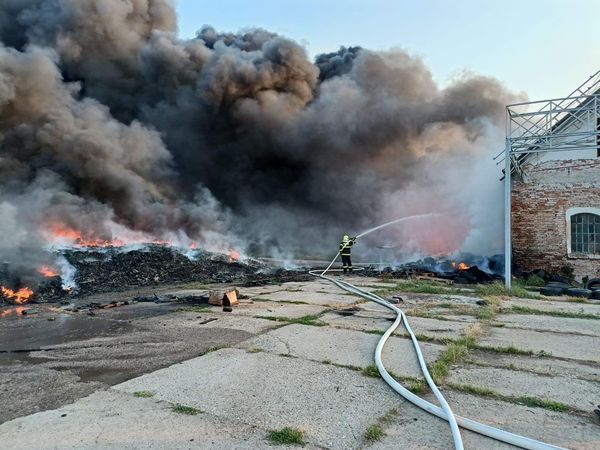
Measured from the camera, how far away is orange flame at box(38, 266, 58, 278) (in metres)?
10.4

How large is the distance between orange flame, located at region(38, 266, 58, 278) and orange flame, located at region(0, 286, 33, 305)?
3.22 feet

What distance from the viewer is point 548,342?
17.1ft

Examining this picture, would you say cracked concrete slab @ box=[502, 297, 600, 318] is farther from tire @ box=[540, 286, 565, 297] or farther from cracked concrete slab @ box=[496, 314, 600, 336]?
tire @ box=[540, 286, 565, 297]

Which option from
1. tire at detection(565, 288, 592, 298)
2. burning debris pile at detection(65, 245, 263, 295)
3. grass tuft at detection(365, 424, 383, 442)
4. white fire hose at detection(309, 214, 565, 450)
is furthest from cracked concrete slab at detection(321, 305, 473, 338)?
burning debris pile at detection(65, 245, 263, 295)

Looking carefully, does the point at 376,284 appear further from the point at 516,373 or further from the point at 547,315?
the point at 516,373

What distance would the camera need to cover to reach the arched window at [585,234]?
10945 millimetres

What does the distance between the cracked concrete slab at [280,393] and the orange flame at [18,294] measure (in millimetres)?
6729

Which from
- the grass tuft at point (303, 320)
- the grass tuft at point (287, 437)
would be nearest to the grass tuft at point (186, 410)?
the grass tuft at point (287, 437)

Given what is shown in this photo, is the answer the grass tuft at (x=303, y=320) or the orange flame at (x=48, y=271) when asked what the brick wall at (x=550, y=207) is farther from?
the orange flame at (x=48, y=271)

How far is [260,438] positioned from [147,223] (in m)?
18.6

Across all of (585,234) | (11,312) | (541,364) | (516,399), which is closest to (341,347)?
(516,399)

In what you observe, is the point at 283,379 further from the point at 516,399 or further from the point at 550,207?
the point at 550,207

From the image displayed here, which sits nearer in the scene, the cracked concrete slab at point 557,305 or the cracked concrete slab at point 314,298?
the cracked concrete slab at point 557,305

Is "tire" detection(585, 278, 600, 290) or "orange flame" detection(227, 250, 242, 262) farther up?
"orange flame" detection(227, 250, 242, 262)
